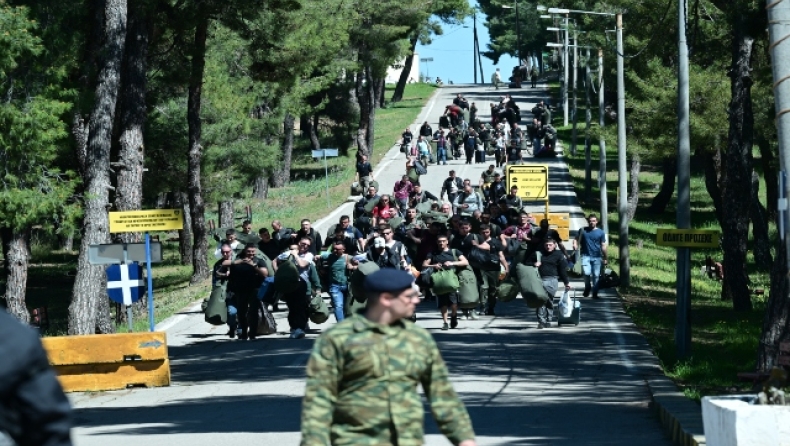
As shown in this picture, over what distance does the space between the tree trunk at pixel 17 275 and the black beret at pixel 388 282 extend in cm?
2559

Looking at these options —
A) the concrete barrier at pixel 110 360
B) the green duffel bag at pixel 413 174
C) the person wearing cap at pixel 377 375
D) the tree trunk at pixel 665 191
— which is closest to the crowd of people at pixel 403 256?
the concrete barrier at pixel 110 360

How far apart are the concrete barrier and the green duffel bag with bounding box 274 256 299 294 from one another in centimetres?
378

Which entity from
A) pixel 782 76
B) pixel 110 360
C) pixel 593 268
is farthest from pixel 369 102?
pixel 782 76

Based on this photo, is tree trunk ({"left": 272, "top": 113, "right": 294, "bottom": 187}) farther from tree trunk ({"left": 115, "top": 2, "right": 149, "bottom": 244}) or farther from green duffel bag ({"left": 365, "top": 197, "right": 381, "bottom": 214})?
tree trunk ({"left": 115, "top": 2, "right": 149, "bottom": 244})

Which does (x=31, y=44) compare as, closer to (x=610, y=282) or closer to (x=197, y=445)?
(x=610, y=282)

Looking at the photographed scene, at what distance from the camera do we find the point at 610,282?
1189 inches

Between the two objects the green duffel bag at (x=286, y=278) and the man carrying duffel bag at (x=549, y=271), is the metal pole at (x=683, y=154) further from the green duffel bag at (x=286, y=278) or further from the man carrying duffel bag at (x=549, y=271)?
the green duffel bag at (x=286, y=278)

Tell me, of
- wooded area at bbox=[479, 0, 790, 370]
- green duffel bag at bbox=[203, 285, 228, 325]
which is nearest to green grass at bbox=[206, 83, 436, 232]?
wooded area at bbox=[479, 0, 790, 370]

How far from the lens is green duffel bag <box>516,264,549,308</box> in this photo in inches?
930

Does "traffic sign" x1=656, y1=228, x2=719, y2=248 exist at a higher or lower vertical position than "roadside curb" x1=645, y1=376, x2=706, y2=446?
higher

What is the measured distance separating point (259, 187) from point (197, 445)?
158ft

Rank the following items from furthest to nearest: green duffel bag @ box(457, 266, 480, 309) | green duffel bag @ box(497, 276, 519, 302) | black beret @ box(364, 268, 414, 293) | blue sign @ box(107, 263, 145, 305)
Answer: green duffel bag @ box(497, 276, 519, 302)
green duffel bag @ box(457, 266, 480, 309)
blue sign @ box(107, 263, 145, 305)
black beret @ box(364, 268, 414, 293)

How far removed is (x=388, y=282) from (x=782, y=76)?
211 inches

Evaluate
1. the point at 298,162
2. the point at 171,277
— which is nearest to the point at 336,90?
the point at 298,162
